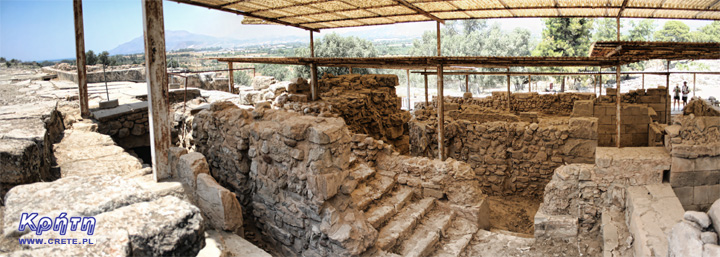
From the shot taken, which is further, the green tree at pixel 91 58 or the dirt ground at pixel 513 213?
the green tree at pixel 91 58

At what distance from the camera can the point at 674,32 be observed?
35594 mm

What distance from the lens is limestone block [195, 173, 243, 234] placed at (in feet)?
14.8

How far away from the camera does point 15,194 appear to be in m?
2.54

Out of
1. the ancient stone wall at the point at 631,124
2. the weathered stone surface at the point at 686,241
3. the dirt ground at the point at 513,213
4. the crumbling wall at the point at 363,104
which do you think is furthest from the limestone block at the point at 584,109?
the weathered stone surface at the point at 686,241

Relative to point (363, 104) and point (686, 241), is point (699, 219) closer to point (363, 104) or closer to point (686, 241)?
point (686, 241)

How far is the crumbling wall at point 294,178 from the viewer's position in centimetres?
509

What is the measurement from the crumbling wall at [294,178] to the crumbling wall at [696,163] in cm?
442

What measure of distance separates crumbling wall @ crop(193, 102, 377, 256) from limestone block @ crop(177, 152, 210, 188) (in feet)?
3.25

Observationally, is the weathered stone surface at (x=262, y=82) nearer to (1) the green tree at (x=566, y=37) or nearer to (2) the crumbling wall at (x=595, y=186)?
(2) the crumbling wall at (x=595, y=186)

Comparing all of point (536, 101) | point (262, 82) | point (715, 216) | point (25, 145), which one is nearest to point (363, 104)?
point (262, 82)

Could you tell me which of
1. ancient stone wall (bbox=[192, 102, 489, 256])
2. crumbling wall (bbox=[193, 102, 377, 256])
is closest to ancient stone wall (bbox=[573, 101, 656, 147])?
ancient stone wall (bbox=[192, 102, 489, 256])

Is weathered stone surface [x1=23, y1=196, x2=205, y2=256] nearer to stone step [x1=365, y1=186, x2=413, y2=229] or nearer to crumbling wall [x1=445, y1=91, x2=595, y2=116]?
stone step [x1=365, y1=186, x2=413, y2=229]

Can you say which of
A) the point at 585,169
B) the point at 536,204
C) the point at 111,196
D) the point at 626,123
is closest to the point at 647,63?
the point at 626,123

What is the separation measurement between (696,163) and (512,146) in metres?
4.31
